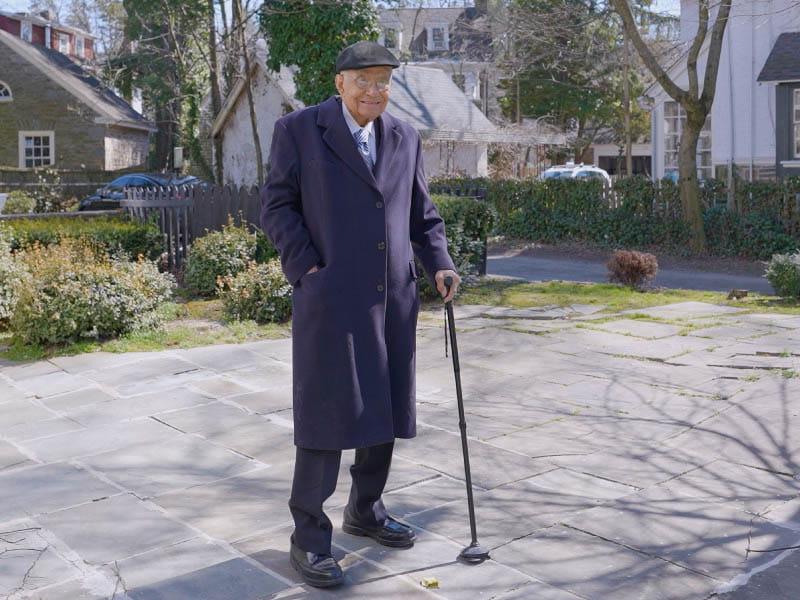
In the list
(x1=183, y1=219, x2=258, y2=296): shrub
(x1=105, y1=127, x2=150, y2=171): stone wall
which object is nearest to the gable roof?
(x1=105, y1=127, x2=150, y2=171): stone wall

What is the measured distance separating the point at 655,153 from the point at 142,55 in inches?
946

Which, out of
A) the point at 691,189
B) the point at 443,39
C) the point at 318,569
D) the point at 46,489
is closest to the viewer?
the point at 318,569

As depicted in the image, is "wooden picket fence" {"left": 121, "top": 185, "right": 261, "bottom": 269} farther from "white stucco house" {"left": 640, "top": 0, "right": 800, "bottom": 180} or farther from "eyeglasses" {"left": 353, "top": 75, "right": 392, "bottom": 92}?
"white stucco house" {"left": 640, "top": 0, "right": 800, "bottom": 180}

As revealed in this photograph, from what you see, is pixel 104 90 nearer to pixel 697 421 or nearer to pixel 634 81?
pixel 634 81

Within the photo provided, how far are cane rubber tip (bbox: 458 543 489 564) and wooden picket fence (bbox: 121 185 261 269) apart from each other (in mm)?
9392

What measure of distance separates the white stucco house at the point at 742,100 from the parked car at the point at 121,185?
41.0 feet

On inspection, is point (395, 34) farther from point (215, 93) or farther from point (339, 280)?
point (339, 280)

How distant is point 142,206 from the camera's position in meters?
13.1

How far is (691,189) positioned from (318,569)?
50.9 feet

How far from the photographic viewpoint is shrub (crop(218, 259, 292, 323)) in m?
9.60

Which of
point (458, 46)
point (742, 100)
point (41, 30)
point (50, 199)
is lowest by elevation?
point (50, 199)

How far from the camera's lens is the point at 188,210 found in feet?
43.8

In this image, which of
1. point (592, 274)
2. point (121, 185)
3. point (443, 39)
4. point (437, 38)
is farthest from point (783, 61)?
point (437, 38)

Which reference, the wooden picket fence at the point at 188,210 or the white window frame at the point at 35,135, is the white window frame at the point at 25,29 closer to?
the white window frame at the point at 35,135
